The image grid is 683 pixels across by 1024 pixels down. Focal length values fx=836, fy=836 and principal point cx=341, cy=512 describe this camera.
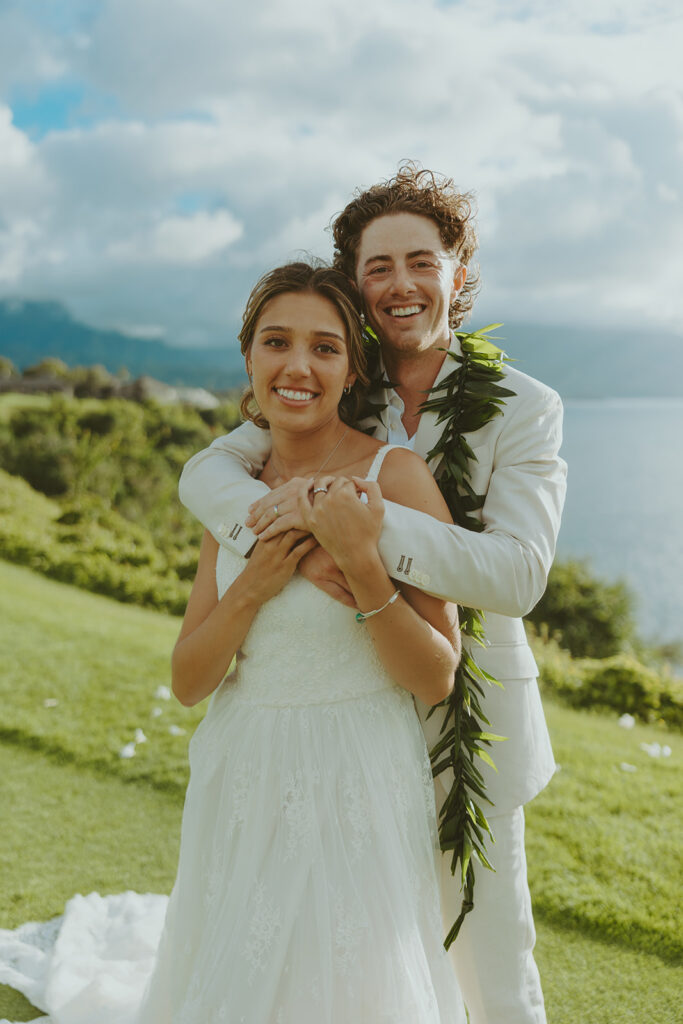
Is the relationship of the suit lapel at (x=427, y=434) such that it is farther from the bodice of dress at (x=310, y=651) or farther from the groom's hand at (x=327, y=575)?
the groom's hand at (x=327, y=575)

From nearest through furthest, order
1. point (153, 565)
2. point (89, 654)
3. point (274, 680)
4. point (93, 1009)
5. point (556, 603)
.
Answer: point (274, 680) < point (93, 1009) < point (89, 654) < point (153, 565) < point (556, 603)

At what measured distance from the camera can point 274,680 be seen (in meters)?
2.52

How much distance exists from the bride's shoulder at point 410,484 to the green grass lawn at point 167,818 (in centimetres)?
252

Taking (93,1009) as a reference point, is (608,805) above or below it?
above

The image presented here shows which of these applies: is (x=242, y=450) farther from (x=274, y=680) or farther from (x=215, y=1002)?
(x=215, y=1002)

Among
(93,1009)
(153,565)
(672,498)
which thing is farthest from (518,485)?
(672,498)

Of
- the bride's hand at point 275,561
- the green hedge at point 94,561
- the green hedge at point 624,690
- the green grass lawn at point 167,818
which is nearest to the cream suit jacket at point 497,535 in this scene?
the bride's hand at point 275,561

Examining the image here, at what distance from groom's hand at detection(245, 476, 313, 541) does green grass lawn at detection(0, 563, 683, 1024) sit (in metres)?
2.59

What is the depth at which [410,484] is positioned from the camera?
2.51 m

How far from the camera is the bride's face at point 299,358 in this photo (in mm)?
2537

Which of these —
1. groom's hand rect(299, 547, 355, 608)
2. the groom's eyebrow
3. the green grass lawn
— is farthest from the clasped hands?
the green grass lawn

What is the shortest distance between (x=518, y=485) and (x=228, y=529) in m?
0.90

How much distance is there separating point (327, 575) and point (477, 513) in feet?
1.91

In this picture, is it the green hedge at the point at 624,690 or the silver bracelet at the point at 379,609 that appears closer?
the silver bracelet at the point at 379,609
